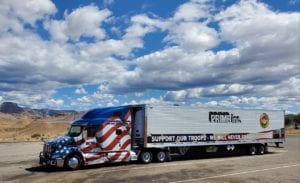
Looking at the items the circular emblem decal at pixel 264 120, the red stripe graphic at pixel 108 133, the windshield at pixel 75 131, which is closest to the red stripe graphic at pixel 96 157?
the red stripe graphic at pixel 108 133

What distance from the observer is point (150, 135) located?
23.6 meters

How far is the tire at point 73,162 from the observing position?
20141 millimetres

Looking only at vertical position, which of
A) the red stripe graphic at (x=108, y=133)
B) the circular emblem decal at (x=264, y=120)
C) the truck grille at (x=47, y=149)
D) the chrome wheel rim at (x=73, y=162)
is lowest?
the chrome wheel rim at (x=73, y=162)

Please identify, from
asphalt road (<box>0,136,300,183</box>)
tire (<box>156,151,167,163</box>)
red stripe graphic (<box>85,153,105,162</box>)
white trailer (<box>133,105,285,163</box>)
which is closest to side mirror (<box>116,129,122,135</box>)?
white trailer (<box>133,105,285,163</box>)

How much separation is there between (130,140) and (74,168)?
13.0 feet

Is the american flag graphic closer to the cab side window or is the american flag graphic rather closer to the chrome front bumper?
the cab side window

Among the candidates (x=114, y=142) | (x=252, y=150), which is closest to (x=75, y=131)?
(x=114, y=142)

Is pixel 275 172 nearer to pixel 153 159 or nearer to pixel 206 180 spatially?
pixel 206 180

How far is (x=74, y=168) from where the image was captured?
20297mm

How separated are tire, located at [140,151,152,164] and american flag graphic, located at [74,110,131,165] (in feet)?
2.88

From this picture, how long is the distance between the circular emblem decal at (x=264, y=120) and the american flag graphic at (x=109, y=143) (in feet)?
37.7

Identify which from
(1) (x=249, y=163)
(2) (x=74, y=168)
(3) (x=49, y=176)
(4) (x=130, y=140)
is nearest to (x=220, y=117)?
(1) (x=249, y=163)

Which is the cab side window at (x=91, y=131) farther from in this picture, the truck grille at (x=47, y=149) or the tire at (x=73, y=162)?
the truck grille at (x=47, y=149)

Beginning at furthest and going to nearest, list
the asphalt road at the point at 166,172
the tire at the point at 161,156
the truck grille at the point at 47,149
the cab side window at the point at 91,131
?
the tire at the point at 161,156 < the cab side window at the point at 91,131 < the truck grille at the point at 47,149 < the asphalt road at the point at 166,172
